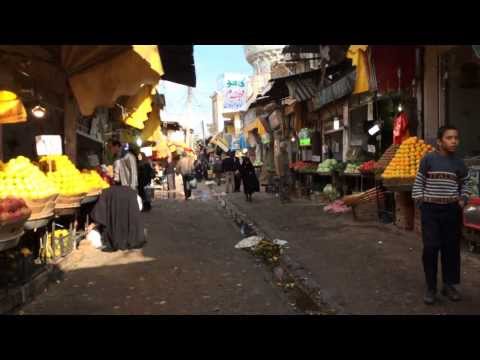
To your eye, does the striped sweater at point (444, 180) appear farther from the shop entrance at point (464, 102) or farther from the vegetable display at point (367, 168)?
the vegetable display at point (367, 168)

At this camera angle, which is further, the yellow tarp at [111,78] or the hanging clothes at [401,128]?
the hanging clothes at [401,128]

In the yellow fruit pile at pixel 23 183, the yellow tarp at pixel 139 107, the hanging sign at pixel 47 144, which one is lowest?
the yellow fruit pile at pixel 23 183

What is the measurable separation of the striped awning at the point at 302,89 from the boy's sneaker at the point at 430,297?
12.2m

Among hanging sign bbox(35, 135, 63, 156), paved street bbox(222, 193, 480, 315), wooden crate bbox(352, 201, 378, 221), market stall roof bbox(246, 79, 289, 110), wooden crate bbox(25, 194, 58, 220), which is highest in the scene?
market stall roof bbox(246, 79, 289, 110)

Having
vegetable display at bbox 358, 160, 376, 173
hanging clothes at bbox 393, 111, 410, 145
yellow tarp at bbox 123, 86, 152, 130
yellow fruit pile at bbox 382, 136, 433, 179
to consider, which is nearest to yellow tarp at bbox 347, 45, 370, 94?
hanging clothes at bbox 393, 111, 410, 145

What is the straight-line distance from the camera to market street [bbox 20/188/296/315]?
17.4 ft

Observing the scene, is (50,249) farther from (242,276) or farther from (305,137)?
(305,137)

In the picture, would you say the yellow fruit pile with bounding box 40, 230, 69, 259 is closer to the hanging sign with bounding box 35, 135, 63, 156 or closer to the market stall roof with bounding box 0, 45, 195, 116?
the hanging sign with bounding box 35, 135, 63, 156

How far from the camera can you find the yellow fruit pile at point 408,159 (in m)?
8.65

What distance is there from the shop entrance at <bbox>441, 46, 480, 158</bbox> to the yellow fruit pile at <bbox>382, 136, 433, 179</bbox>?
4.05 ft

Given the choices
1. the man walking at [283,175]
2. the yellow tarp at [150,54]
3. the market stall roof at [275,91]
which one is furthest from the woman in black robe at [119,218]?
the market stall roof at [275,91]

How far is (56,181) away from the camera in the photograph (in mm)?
7676
